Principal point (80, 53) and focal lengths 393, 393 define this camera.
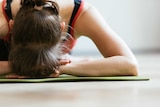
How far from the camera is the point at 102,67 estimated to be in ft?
5.03

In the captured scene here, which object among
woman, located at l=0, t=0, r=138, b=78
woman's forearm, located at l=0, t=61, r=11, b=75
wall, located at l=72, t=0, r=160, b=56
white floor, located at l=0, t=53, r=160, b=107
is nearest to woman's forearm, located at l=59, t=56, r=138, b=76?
woman, located at l=0, t=0, r=138, b=78

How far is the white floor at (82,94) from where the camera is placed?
3.33 ft

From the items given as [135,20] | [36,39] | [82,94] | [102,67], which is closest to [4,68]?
[36,39]

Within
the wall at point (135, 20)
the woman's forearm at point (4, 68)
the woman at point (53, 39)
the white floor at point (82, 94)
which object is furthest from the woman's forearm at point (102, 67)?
the wall at point (135, 20)

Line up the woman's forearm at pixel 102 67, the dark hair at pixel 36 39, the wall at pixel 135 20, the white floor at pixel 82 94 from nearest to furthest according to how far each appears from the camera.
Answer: the white floor at pixel 82 94, the dark hair at pixel 36 39, the woman's forearm at pixel 102 67, the wall at pixel 135 20

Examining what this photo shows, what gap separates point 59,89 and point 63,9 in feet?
1.55

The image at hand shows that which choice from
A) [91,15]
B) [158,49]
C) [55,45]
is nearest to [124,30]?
[158,49]

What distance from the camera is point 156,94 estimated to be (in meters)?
1.18

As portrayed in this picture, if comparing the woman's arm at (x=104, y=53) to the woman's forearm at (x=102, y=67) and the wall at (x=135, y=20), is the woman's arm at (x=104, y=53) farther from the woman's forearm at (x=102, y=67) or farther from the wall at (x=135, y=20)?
the wall at (x=135, y=20)

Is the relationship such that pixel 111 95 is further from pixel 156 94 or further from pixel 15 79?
pixel 15 79

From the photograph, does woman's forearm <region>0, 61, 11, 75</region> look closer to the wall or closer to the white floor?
the white floor

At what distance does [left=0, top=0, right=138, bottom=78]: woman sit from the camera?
1380 millimetres

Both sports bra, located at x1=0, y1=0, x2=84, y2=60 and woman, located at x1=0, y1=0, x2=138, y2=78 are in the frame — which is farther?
sports bra, located at x1=0, y1=0, x2=84, y2=60

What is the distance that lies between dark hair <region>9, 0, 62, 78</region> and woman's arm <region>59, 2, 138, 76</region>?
115 mm
